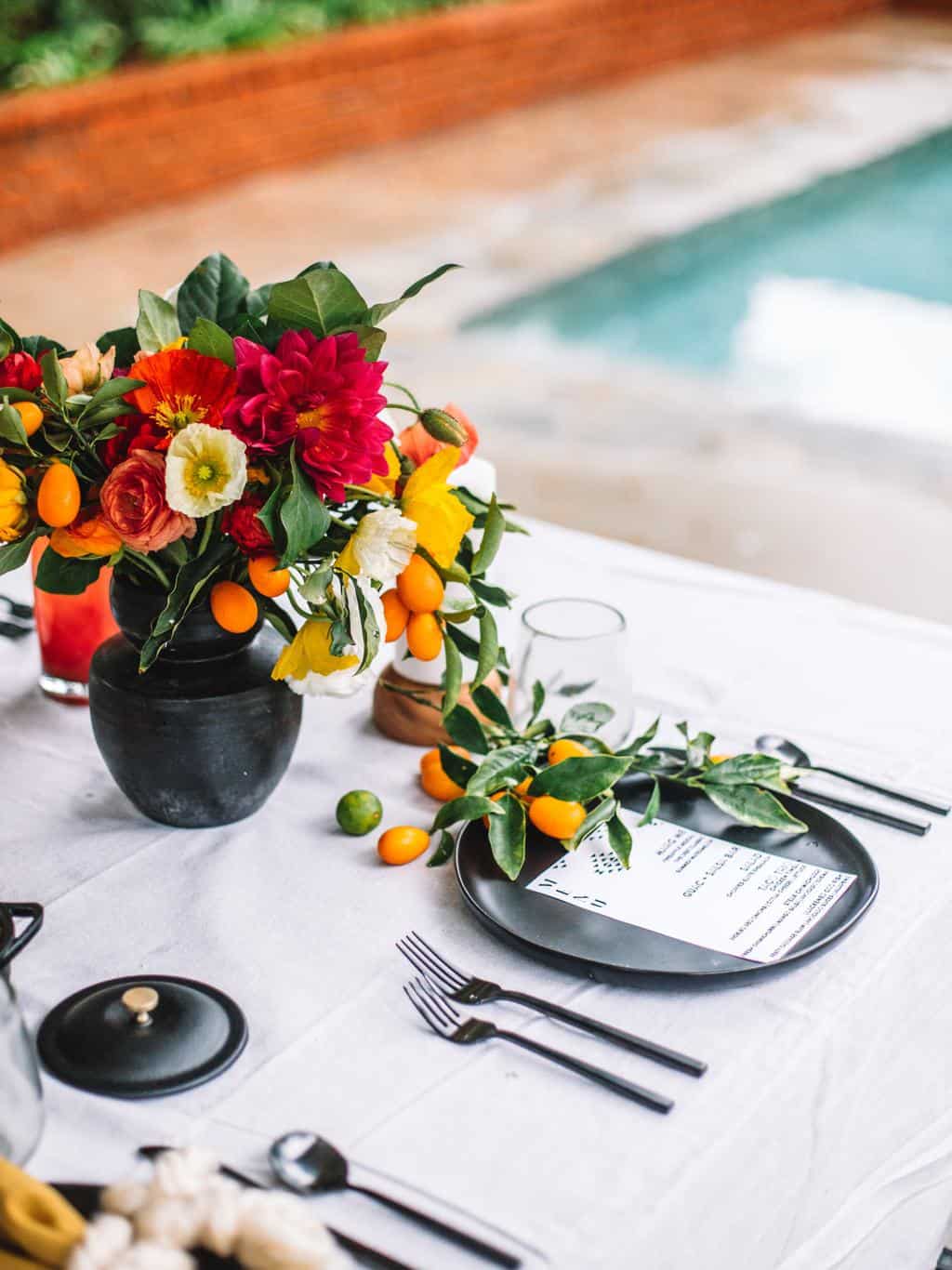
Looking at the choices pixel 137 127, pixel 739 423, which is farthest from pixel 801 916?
pixel 137 127

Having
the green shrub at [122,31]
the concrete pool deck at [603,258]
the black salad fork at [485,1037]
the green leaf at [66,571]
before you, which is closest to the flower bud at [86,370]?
the green leaf at [66,571]

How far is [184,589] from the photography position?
3.01 ft

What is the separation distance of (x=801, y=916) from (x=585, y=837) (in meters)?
0.16

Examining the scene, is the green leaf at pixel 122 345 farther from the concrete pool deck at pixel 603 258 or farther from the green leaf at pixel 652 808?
the concrete pool deck at pixel 603 258

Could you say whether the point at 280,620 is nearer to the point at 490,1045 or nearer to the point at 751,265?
the point at 490,1045

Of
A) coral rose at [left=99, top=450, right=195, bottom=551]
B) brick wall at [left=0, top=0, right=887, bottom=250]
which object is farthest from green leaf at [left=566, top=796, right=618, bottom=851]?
brick wall at [left=0, top=0, right=887, bottom=250]

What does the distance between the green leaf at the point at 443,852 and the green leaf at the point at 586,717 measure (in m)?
0.14

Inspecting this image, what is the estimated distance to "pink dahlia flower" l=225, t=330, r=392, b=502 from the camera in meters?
0.86

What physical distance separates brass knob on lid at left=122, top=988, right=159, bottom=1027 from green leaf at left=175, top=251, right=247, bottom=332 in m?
0.45

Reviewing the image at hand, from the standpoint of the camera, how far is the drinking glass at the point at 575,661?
42.8 inches

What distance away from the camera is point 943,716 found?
124 cm

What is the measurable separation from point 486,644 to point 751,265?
5.37 m

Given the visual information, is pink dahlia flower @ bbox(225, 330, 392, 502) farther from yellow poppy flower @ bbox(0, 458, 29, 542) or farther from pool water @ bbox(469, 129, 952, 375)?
pool water @ bbox(469, 129, 952, 375)

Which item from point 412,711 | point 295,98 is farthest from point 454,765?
point 295,98
